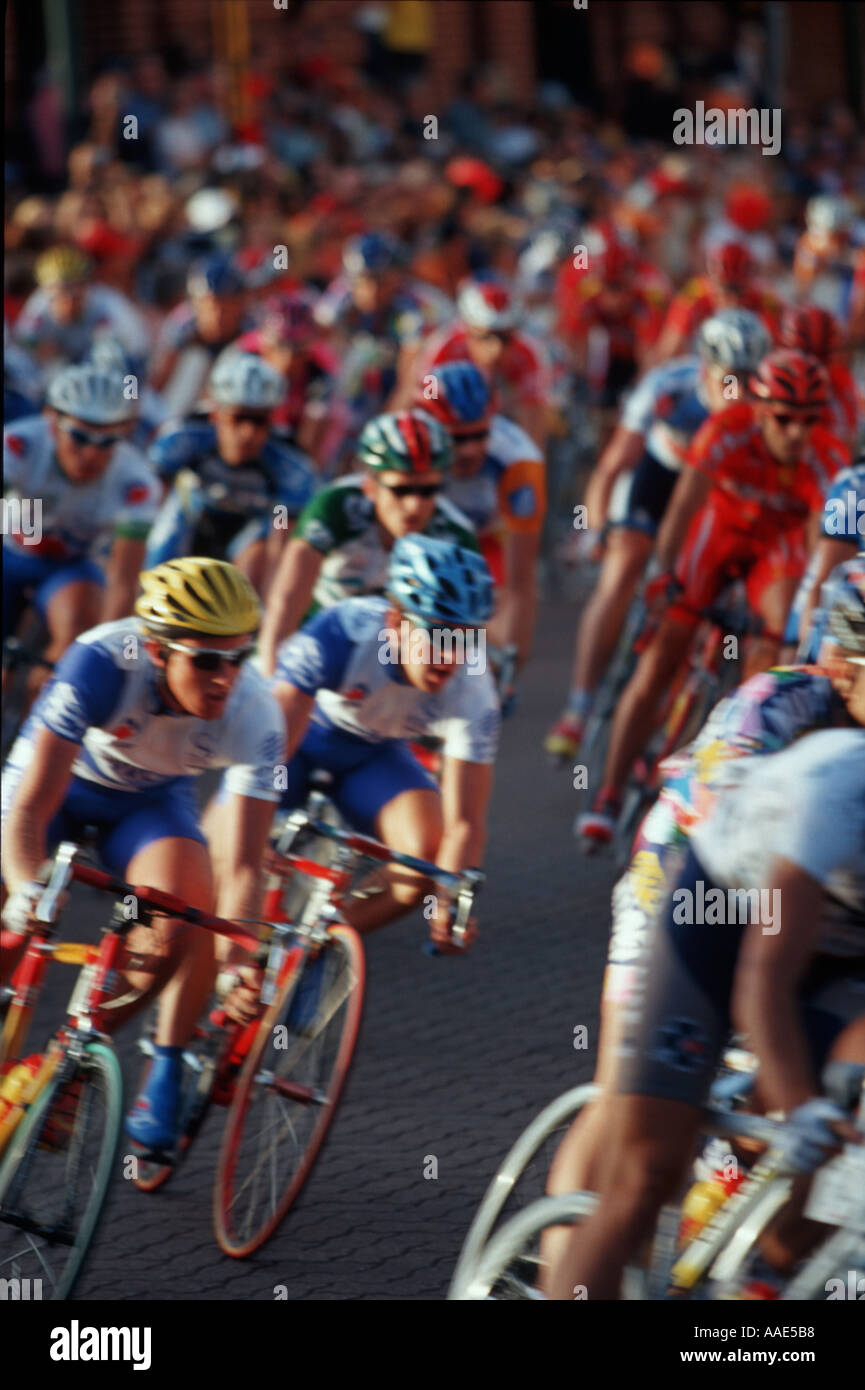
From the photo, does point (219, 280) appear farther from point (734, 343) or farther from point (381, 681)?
point (381, 681)

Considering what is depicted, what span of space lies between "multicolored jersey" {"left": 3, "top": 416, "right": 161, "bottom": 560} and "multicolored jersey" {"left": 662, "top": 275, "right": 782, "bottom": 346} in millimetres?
5291

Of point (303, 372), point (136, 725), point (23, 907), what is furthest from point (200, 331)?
point (23, 907)

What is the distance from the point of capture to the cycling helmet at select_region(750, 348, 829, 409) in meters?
8.19

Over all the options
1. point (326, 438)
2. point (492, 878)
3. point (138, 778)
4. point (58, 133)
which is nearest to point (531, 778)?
point (492, 878)

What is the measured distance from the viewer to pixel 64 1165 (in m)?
4.78

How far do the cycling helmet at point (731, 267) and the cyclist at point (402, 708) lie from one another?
6762mm

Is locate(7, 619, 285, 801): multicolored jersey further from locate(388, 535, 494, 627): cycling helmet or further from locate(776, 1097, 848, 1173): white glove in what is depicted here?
locate(776, 1097, 848, 1173): white glove

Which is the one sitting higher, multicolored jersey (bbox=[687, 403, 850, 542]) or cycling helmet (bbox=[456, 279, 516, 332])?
cycling helmet (bbox=[456, 279, 516, 332])

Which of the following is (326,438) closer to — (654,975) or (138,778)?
(138,778)

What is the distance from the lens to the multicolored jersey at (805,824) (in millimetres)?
3582

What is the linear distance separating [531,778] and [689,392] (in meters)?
1.86

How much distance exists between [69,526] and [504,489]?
1.72 m

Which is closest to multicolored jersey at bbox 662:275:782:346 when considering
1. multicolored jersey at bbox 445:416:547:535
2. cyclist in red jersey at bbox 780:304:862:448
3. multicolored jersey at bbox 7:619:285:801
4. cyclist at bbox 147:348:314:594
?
cyclist in red jersey at bbox 780:304:862:448
